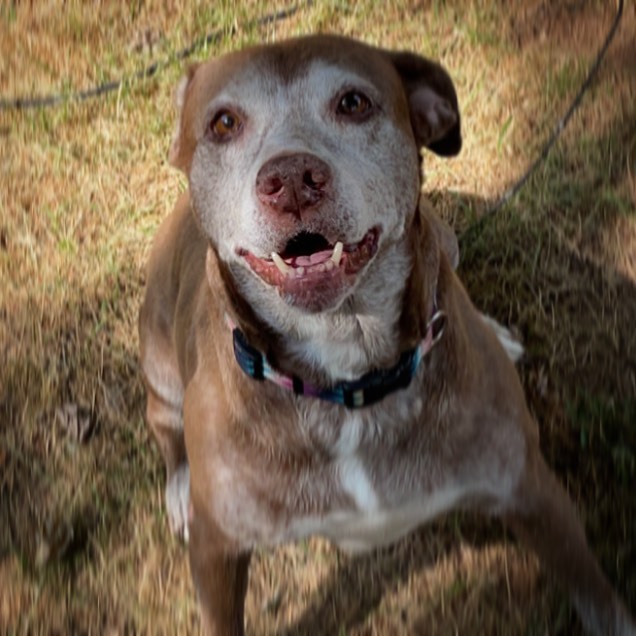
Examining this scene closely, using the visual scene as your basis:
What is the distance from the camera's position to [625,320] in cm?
346

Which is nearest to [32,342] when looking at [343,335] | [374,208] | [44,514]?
[44,514]

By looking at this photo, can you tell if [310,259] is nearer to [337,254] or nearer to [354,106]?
[337,254]

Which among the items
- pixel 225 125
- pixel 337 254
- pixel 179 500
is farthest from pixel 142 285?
pixel 337 254

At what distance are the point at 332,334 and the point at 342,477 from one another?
1.23ft

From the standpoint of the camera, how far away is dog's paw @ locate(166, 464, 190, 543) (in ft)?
10.8

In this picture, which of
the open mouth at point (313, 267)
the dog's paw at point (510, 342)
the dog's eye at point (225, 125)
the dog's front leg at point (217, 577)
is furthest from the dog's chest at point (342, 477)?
the dog's paw at point (510, 342)

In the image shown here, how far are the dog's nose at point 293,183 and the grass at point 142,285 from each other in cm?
170

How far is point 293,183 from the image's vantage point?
1828 millimetres

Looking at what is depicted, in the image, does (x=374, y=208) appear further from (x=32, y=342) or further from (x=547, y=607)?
(x=32, y=342)

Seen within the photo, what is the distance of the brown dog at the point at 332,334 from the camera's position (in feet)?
6.55

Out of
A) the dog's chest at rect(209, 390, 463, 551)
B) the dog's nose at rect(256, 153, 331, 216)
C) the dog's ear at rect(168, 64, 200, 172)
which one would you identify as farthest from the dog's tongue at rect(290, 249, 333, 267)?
the dog's ear at rect(168, 64, 200, 172)

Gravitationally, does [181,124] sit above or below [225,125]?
below

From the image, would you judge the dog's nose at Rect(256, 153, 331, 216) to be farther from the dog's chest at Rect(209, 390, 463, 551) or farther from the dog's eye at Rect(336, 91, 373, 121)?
the dog's chest at Rect(209, 390, 463, 551)

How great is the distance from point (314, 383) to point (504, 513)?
2.43ft
